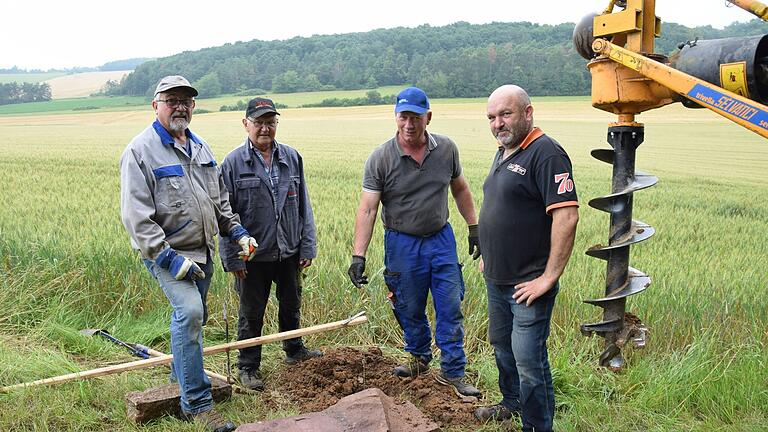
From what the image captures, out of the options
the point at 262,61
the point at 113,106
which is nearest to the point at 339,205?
the point at 262,61

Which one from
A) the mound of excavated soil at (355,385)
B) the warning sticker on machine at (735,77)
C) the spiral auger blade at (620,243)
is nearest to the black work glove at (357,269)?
the mound of excavated soil at (355,385)

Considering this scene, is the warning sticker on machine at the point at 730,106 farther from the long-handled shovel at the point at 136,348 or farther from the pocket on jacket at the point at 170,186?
the long-handled shovel at the point at 136,348

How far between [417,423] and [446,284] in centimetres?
137

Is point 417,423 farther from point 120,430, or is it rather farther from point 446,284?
point 120,430

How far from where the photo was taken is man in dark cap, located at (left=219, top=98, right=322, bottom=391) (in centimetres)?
492

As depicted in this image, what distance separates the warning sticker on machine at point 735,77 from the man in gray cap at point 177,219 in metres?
3.07

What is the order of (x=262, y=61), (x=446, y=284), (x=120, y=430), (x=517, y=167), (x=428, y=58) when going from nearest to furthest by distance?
(x=517, y=167) < (x=120, y=430) < (x=446, y=284) < (x=428, y=58) < (x=262, y=61)

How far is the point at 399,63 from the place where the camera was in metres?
42.6

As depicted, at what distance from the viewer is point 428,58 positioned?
4066 centimetres

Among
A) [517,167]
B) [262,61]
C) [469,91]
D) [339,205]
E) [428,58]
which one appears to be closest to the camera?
[517,167]

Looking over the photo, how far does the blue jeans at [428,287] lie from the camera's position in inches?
188

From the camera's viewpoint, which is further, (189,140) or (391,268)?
(391,268)

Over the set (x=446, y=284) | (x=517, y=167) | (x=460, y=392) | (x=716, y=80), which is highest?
(x=716, y=80)

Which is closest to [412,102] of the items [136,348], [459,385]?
[459,385]
